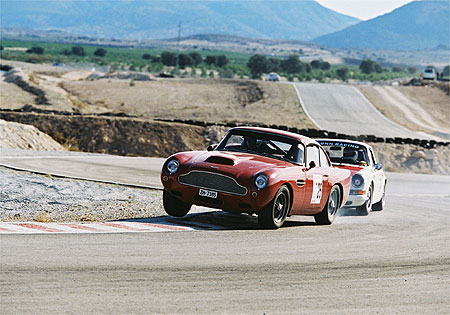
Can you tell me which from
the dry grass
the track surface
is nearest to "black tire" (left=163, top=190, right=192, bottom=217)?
the dry grass

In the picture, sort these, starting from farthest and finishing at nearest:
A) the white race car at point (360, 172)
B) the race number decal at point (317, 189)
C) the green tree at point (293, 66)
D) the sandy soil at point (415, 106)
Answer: the green tree at point (293, 66) → the sandy soil at point (415, 106) → the white race car at point (360, 172) → the race number decal at point (317, 189)

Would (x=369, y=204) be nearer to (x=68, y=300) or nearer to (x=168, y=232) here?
(x=168, y=232)

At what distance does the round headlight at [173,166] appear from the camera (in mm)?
11797

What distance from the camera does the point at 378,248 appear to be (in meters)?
11.0

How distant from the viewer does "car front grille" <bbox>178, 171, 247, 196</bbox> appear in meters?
11.3

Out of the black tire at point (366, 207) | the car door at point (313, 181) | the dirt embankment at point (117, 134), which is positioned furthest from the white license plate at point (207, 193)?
the dirt embankment at point (117, 134)

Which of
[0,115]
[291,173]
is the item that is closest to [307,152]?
[291,173]

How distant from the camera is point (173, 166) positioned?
11844 mm

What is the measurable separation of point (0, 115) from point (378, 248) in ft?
109

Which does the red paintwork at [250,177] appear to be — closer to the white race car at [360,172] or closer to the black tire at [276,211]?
the black tire at [276,211]

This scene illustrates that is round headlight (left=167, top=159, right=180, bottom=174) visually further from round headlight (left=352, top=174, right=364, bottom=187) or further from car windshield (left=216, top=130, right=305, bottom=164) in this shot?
round headlight (left=352, top=174, right=364, bottom=187)

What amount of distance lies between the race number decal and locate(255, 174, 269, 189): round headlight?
1677 mm

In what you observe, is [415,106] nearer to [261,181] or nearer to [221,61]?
[261,181]

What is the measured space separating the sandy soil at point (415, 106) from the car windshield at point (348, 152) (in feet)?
125
